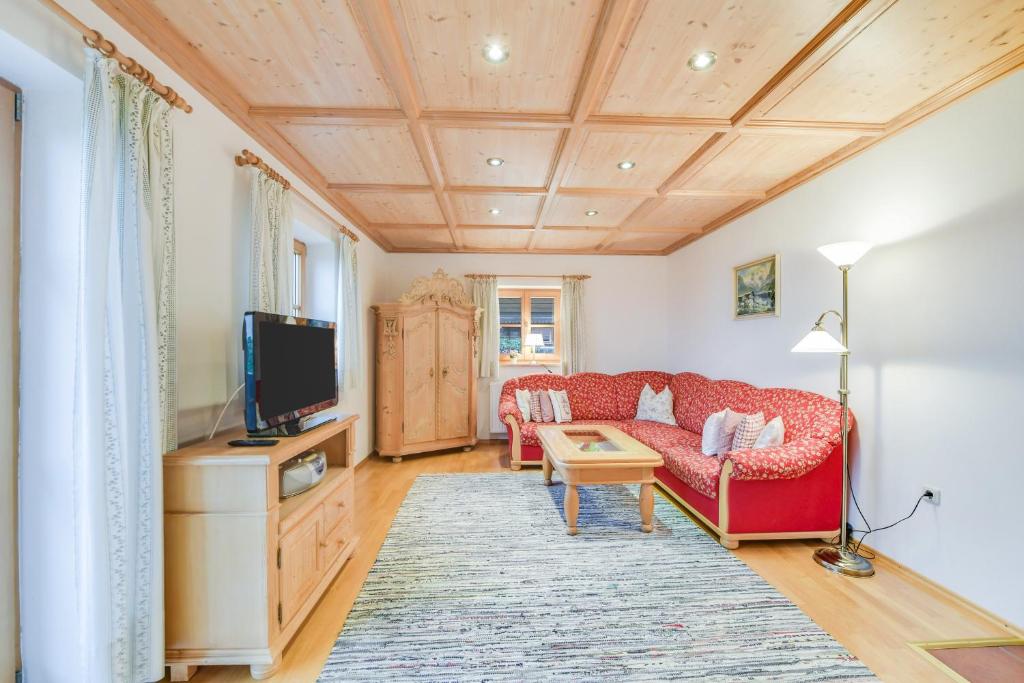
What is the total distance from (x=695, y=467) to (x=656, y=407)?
1680 mm

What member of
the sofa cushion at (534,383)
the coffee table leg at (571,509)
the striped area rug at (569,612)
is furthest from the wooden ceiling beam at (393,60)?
the sofa cushion at (534,383)

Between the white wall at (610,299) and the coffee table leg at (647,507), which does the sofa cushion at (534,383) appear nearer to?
the white wall at (610,299)

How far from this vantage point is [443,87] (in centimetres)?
188

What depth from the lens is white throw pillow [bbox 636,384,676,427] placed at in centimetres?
428

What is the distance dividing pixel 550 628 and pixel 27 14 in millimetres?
2888

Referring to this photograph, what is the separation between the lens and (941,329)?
1993 mm

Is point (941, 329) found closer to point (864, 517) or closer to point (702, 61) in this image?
point (864, 517)

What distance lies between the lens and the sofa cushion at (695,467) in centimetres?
253

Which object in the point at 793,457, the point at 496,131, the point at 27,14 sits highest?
the point at 496,131

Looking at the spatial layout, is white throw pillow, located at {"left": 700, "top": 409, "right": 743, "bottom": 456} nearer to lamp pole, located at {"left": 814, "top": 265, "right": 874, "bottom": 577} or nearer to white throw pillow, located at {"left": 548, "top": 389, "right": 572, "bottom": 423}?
lamp pole, located at {"left": 814, "top": 265, "right": 874, "bottom": 577}

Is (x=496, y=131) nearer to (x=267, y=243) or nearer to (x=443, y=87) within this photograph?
(x=443, y=87)

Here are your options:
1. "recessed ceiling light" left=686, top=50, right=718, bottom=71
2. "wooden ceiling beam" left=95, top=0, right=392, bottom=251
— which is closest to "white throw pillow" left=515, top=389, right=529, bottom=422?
"wooden ceiling beam" left=95, top=0, right=392, bottom=251

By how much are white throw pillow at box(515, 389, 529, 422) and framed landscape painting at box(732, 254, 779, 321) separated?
232cm

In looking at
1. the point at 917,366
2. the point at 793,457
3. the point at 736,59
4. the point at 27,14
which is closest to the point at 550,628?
the point at 793,457
